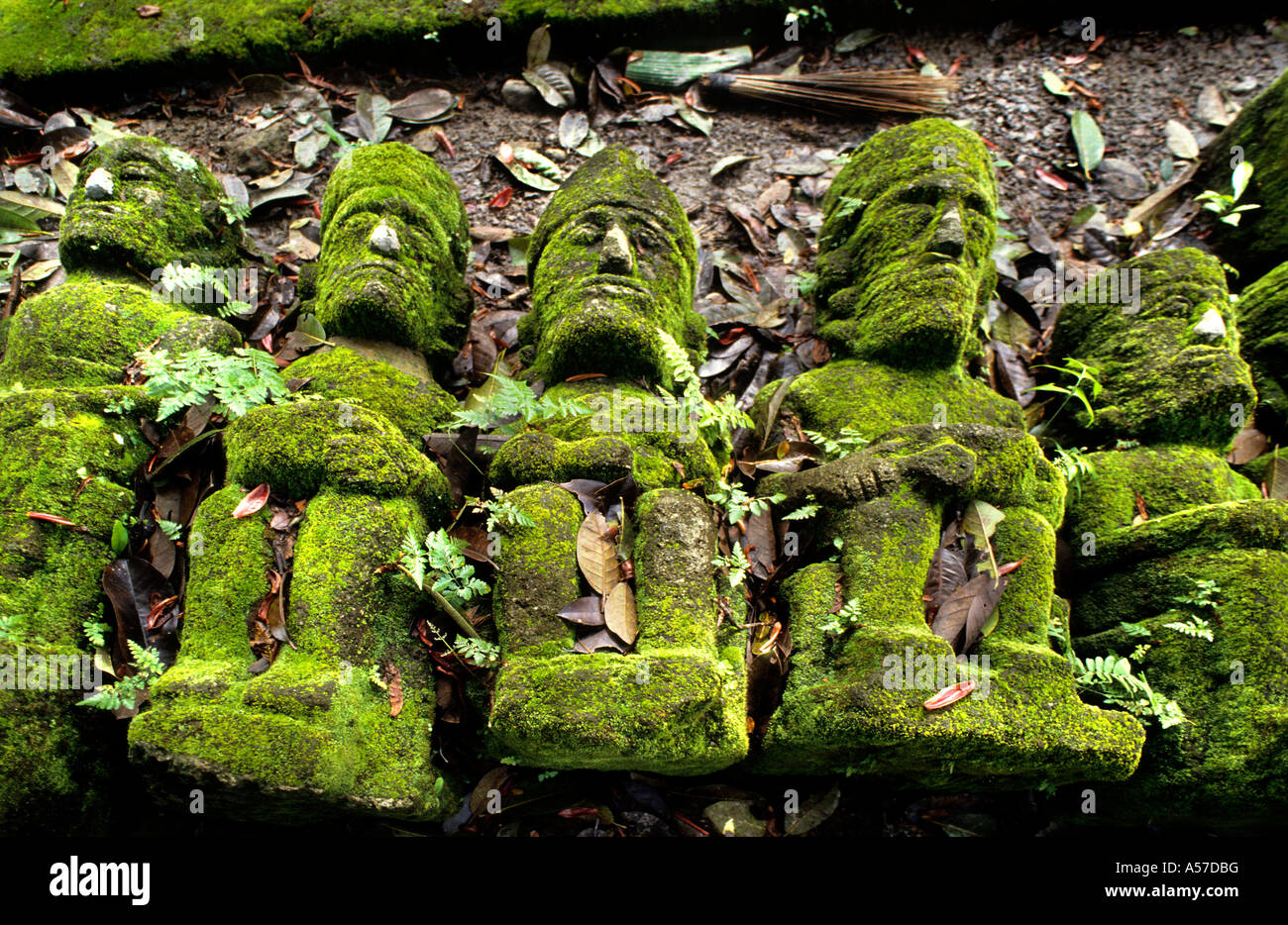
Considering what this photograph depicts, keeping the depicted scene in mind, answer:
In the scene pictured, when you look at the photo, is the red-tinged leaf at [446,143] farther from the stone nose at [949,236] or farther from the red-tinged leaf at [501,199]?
the stone nose at [949,236]

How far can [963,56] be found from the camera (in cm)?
538

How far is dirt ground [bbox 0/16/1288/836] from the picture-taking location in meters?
4.74

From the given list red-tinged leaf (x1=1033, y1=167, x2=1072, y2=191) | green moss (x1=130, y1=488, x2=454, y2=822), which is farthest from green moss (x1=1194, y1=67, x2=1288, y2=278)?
green moss (x1=130, y1=488, x2=454, y2=822)

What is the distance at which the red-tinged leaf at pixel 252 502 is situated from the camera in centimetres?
256

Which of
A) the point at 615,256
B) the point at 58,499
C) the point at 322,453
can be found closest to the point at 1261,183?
the point at 615,256

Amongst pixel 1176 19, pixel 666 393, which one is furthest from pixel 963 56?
pixel 666 393

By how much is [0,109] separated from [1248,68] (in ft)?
26.3

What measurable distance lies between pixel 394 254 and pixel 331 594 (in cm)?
162

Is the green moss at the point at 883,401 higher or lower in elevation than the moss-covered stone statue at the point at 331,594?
higher

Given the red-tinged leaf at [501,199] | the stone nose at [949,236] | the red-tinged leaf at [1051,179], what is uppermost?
the red-tinged leaf at [1051,179]

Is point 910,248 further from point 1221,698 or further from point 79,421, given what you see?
point 79,421

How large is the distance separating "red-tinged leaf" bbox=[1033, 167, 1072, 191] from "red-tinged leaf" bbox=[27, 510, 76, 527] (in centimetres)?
541

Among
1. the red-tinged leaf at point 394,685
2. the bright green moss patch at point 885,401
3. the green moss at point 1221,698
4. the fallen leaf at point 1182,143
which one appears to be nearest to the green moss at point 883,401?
the bright green moss patch at point 885,401

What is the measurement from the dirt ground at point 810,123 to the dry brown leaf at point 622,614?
7.41 ft
